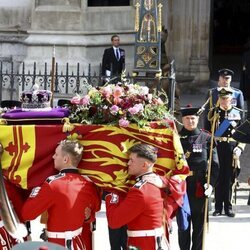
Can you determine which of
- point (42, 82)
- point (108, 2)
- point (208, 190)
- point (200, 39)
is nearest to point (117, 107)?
point (208, 190)

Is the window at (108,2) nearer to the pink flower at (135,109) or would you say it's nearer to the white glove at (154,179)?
the pink flower at (135,109)

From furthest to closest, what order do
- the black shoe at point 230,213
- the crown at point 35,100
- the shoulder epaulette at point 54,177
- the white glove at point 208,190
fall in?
the black shoe at point 230,213 < the white glove at point 208,190 < the crown at point 35,100 < the shoulder epaulette at point 54,177

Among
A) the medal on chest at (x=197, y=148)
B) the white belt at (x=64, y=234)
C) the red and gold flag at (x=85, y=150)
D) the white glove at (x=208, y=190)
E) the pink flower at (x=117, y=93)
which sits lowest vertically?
the white belt at (x=64, y=234)

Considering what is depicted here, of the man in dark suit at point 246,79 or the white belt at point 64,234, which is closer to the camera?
the white belt at point 64,234

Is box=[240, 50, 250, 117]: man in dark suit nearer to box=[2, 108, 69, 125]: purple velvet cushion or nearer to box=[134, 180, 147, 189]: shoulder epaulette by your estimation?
box=[2, 108, 69, 125]: purple velvet cushion

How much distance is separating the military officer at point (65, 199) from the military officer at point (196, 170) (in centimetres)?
209

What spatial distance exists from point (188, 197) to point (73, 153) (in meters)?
2.32

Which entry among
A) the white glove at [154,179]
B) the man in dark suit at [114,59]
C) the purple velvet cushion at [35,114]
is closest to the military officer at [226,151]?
the purple velvet cushion at [35,114]

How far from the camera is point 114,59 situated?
17.4 meters

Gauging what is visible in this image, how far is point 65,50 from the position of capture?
18.7 metres

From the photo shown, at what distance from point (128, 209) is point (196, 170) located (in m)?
2.35

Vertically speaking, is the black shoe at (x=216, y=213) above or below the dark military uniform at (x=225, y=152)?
below

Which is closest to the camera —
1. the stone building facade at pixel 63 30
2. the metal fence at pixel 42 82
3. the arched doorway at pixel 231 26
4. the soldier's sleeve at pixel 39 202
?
the soldier's sleeve at pixel 39 202

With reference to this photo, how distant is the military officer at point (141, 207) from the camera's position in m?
7.95
